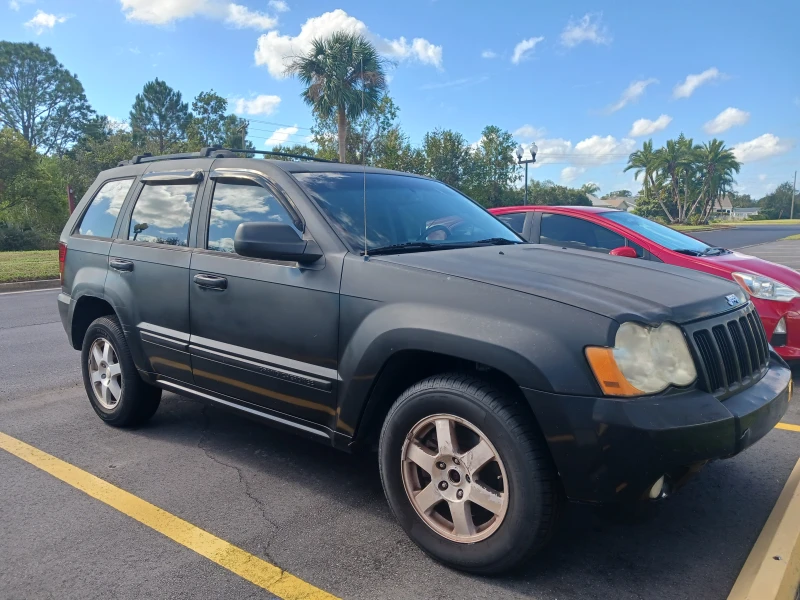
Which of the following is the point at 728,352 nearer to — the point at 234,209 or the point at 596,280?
the point at 596,280

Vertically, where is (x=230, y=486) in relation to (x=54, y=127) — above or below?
below

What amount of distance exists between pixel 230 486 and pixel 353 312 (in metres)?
1.35

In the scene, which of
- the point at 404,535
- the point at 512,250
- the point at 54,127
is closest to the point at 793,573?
the point at 404,535

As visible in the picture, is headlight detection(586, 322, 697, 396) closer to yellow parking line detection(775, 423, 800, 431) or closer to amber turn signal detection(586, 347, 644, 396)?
amber turn signal detection(586, 347, 644, 396)

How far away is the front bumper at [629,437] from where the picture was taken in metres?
2.29

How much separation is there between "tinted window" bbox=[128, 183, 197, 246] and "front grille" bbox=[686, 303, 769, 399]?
9.33 ft

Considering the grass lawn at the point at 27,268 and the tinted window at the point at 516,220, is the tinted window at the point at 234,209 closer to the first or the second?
the tinted window at the point at 516,220

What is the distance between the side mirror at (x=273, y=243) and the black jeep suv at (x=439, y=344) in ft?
0.04

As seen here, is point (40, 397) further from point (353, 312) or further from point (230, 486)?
point (353, 312)

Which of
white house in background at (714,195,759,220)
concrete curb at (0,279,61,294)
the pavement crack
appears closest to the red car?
the pavement crack

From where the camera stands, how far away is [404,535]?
2.99 metres

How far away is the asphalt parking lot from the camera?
2578 mm

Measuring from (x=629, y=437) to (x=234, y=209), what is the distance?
248 cm

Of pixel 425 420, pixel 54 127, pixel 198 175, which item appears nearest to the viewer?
pixel 425 420
